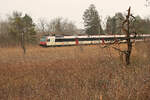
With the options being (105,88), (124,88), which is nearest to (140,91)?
(124,88)

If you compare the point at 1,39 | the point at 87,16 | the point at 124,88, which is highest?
the point at 87,16

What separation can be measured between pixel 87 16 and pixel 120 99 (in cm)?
4634

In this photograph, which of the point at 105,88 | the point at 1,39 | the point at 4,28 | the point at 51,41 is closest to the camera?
the point at 105,88

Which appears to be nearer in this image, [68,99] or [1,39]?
[68,99]

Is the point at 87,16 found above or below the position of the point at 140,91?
above

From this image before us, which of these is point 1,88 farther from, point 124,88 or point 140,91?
A: point 140,91

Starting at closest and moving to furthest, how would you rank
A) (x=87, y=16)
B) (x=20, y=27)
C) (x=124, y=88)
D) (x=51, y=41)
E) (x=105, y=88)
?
(x=124, y=88) → (x=105, y=88) → (x=20, y=27) → (x=51, y=41) → (x=87, y=16)

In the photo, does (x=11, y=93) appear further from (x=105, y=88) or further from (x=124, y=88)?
(x=124, y=88)

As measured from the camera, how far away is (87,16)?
47188mm

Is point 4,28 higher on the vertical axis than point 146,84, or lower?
higher

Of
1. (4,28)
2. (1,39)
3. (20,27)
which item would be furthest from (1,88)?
(4,28)

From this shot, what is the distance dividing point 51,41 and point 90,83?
23.1 meters

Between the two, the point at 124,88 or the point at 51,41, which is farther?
the point at 51,41

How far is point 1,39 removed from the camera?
33.8 metres
